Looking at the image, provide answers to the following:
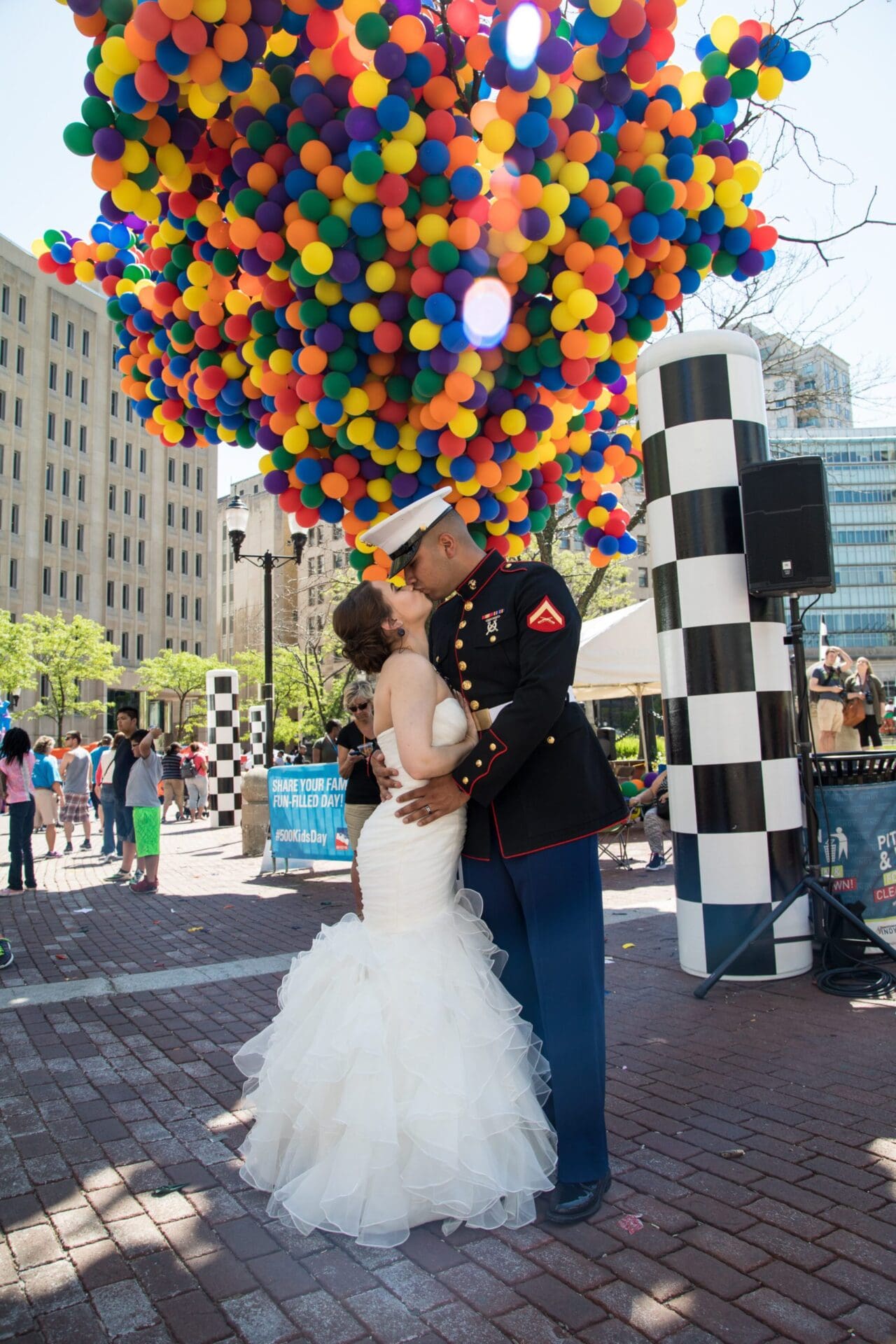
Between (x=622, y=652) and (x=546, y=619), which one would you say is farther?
(x=622, y=652)

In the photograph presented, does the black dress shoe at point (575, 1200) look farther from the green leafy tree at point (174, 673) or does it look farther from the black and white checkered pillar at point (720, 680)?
the green leafy tree at point (174, 673)

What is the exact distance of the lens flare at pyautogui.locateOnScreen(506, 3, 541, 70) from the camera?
425 centimetres

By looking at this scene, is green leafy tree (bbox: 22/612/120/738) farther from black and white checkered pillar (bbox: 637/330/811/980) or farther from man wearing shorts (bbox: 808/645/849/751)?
black and white checkered pillar (bbox: 637/330/811/980)

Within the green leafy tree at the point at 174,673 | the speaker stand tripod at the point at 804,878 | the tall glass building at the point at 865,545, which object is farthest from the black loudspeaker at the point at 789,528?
the tall glass building at the point at 865,545

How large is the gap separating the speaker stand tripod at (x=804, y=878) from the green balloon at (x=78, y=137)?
13.0 ft

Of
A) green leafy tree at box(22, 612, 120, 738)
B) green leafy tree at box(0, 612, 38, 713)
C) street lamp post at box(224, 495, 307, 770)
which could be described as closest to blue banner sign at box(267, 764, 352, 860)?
street lamp post at box(224, 495, 307, 770)

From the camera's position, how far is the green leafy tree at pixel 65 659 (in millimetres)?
42312

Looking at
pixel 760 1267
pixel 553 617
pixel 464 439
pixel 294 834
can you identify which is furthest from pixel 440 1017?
pixel 294 834

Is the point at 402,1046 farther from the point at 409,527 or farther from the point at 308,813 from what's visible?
the point at 308,813

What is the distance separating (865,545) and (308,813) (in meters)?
102

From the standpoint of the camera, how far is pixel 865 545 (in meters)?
100

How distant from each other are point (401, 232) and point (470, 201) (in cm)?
39

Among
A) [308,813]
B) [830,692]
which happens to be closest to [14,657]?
[308,813]

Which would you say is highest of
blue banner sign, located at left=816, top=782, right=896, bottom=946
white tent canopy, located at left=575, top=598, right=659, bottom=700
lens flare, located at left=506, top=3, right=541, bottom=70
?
lens flare, located at left=506, top=3, right=541, bottom=70
